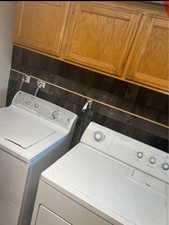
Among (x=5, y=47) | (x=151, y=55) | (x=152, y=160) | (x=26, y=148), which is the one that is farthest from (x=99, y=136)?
(x=5, y=47)

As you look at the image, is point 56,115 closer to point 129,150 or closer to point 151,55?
point 129,150

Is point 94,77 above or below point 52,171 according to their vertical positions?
above

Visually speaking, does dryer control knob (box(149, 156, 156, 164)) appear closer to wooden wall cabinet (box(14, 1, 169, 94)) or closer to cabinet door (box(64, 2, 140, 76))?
wooden wall cabinet (box(14, 1, 169, 94))

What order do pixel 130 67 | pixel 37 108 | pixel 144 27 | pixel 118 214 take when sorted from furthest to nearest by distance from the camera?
1. pixel 37 108
2. pixel 130 67
3. pixel 144 27
4. pixel 118 214

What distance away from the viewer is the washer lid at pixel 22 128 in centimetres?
148

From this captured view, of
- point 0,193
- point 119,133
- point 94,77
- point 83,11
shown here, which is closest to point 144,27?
point 83,11

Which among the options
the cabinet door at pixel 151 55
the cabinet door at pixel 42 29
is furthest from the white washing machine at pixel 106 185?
the cabinet door at pixel 42 29

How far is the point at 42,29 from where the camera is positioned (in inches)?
59.7

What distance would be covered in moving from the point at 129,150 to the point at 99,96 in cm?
53

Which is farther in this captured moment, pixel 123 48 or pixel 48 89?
pixel 48 89

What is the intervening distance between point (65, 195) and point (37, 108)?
99cm

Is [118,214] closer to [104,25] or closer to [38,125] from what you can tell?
[38,125]

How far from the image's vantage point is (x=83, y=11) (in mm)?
1353

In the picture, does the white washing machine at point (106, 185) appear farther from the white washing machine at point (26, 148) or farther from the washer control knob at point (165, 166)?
the white washing machine at point (26, 148)
